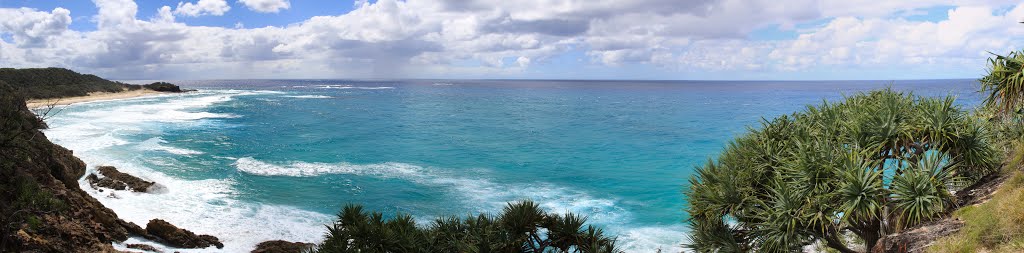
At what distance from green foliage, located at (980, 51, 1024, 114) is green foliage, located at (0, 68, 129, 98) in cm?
9483

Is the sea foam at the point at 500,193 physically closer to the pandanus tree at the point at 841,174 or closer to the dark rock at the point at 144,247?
the pandanus tree at the point at 841,174

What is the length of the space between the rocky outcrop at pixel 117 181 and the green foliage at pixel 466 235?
19696 millimetres

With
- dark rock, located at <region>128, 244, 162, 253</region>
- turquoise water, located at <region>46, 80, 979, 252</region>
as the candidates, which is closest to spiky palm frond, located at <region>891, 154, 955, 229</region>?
turquoise water, located at <region>46, 80, 979, 252</region>

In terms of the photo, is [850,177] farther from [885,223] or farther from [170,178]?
[170,178]

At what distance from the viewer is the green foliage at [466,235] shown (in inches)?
402

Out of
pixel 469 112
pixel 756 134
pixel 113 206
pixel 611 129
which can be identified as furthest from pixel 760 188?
pixel 469 112

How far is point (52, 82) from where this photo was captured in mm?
94562

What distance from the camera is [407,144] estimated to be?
5038 cm

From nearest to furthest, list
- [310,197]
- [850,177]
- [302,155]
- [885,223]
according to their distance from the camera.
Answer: [850,177] < [885,223] < [310,197] < [302,155]

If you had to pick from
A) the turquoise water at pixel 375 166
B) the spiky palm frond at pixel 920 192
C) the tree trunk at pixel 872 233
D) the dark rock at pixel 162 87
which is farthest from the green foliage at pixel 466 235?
the dark rock at pixel 162 87

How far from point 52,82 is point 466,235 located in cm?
11395

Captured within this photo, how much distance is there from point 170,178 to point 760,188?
28.6m

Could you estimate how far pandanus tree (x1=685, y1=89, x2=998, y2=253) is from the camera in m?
11.6

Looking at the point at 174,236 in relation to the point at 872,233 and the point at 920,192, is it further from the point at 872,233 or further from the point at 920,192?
the point at 920,192
